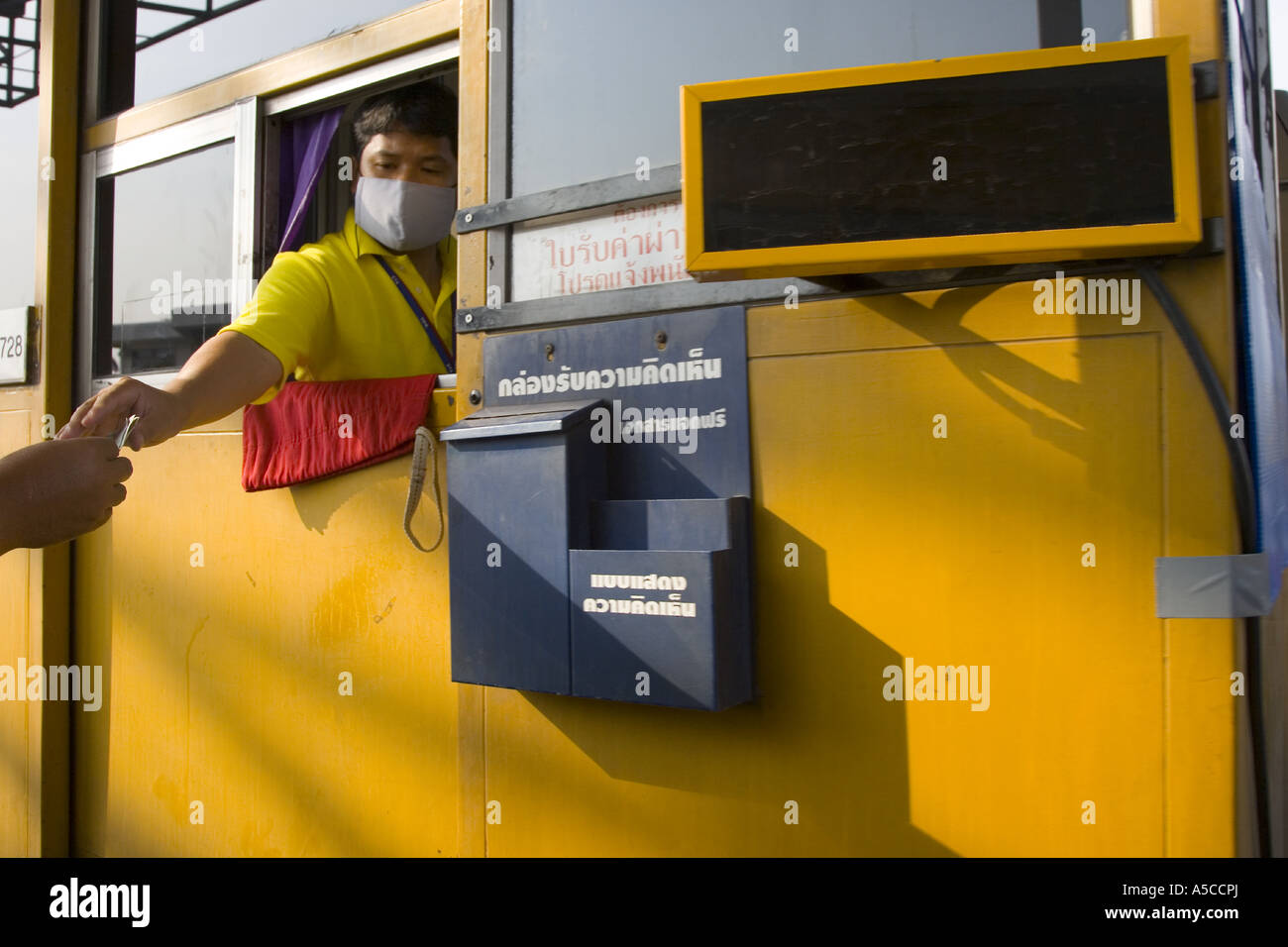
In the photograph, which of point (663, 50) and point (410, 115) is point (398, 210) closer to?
point (410, 115)

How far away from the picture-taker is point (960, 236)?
1.41m

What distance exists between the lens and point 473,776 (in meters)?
2.07

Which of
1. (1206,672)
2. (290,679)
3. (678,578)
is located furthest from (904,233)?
(290,679)

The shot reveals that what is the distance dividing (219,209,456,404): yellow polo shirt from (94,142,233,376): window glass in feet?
1.23

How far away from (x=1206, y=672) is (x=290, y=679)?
201 centimetres

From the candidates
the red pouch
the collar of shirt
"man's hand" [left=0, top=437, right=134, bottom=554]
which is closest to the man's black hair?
the collar of shirt

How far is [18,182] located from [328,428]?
162 centimetres

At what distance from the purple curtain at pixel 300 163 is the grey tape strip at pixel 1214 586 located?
2.27m

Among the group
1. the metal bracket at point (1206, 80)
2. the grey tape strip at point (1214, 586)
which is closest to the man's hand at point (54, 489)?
the grey tape strip at point (1214, 586)

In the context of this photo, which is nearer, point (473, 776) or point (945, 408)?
point (945, 408)

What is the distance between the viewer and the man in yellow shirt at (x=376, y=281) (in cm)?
218
